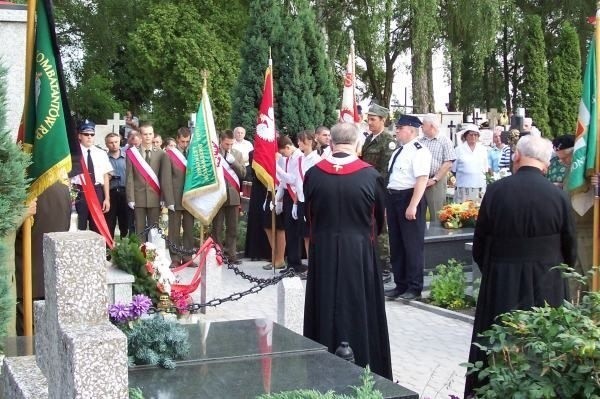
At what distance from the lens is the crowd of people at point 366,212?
18.5 feet

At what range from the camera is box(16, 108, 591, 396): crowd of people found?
5.65m

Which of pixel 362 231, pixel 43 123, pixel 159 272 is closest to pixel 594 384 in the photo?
pixel 362 231

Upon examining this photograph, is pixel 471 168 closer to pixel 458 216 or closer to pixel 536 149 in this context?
pixel 458 216

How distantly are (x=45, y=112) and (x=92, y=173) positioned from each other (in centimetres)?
589

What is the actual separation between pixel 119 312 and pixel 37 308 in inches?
19.0

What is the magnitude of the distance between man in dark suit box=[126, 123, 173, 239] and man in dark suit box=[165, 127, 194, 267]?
0.30 ft

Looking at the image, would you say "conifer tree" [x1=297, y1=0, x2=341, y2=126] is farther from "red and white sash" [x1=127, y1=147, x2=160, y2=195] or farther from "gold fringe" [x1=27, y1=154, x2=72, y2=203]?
"gold fringe" [x1=27, y1=154, x2=72, y2=203]

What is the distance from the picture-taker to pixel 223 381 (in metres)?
4.43

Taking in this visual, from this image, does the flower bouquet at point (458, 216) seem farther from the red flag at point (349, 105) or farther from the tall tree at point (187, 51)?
the tall tree at point (187, 51)

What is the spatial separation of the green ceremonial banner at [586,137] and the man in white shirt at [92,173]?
6.69m

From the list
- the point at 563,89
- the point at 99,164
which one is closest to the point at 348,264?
the point at 99,164

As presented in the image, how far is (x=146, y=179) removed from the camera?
41.4 ft

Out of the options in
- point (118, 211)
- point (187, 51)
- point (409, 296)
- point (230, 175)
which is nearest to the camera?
point (409, 296)

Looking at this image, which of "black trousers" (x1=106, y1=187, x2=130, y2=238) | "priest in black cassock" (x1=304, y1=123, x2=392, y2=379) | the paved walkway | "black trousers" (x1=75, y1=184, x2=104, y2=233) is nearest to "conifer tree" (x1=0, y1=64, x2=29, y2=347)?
"priest in black cassock" (x1=304, y1=123, x2=392, y2=379)
